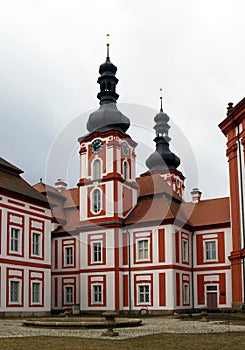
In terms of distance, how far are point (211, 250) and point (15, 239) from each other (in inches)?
592

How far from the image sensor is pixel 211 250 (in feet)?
129

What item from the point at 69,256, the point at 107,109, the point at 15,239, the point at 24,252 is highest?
the point at 107,109

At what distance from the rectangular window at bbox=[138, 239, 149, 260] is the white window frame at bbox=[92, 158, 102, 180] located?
21.4 feet

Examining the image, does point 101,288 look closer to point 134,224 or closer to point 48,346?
point 134,224

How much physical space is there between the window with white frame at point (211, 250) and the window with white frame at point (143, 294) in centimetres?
536

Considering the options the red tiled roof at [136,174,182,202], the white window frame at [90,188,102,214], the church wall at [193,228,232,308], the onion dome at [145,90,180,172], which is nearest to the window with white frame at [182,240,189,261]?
the church wall at [193,228,232,308]

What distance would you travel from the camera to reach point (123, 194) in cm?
A: 4122

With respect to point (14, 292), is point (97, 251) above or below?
above

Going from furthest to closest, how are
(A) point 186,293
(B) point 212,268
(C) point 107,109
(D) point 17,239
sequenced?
(C) point 107,109, (B) point 212,268, (A) point 186,293, (D) point 17,239

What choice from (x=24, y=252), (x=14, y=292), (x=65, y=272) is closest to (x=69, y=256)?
(x=65, y=272)

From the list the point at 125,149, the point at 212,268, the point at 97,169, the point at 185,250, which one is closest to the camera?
the point at 212,268

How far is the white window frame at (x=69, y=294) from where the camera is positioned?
4134 cm

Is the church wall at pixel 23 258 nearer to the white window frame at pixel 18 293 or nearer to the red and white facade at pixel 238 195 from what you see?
the white window frame at pixel 18 293

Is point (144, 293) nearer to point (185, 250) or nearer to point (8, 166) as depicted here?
point (185, 250)
